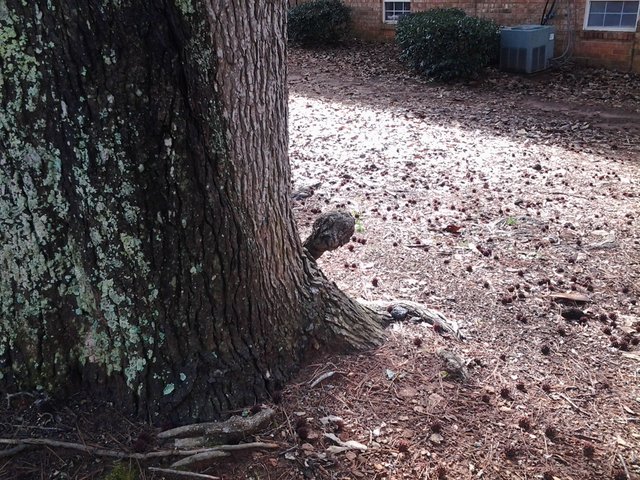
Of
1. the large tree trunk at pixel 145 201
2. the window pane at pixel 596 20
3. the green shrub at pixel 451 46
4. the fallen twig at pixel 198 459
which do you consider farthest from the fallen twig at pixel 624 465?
the window pane at pixel 596 20

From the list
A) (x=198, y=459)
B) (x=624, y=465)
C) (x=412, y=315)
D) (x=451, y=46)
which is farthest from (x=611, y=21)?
(x=198, y=459)

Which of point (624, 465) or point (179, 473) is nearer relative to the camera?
point (179, 473)

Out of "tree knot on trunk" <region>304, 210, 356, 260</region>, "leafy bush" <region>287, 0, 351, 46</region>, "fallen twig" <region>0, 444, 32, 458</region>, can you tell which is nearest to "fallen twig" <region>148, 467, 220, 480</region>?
"fallen twig" <region>0, 444, 32, 458</region>

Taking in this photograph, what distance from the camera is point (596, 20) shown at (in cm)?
1138

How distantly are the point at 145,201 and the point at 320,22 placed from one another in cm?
1367

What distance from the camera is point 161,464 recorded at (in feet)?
6.73

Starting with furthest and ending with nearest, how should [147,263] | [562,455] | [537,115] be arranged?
[537,115]
[562,455]
[147,263]

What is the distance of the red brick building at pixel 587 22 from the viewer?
432 inches

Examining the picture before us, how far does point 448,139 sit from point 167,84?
21.6ft

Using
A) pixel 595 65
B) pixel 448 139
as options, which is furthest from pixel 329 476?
pixel 595 65

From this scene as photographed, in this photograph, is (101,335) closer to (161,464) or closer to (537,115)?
(161,464)

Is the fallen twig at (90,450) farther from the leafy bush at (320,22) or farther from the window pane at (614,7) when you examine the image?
the leafy bush at (320,22)

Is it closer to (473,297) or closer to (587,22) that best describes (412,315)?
(473,297)

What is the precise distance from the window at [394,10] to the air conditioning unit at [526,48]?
351 cm
